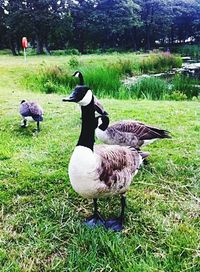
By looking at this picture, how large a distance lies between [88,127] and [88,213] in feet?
2.89

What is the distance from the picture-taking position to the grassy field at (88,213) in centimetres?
264

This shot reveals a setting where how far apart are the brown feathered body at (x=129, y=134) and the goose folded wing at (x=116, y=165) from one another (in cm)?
74

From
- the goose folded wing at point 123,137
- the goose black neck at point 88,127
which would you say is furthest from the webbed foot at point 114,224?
the goose folded wing at point 123,137

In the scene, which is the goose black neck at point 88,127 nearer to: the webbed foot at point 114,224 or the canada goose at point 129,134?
the webbed foot at point 114,224

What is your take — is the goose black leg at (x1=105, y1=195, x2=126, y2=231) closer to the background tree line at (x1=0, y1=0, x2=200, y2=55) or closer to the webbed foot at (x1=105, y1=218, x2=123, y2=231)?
the webbed foot at (x1=105, y1=218, x2=123, y2=231)

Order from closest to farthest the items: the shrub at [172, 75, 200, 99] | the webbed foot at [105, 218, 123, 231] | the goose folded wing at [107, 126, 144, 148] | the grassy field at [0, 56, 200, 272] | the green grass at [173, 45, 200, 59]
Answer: the grassy field at [0, 56, 200, 272]
the webbed foot at [105, 218, 123, 231]
the goose folded wing at [107, 126, 144, 148]
the shrub at [172, 75, 200, 99]
the green grass at [173, 45, 200, 59]

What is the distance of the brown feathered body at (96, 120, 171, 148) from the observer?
157 inches

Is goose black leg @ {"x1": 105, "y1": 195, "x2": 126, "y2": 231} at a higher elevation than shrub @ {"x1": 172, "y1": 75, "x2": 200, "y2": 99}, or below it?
below

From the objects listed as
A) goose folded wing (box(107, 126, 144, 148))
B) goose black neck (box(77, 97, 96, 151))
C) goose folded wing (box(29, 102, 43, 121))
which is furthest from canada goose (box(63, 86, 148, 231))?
goose folded wing (box(29, 102, 43, 121))

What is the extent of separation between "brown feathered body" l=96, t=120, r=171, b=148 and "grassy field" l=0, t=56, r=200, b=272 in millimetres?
369

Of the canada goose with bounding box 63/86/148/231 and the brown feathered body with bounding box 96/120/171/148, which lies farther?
the brown feathered body with bounding box 96/120/171/148

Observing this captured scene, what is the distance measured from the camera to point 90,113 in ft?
9.26

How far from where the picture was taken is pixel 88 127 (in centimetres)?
285

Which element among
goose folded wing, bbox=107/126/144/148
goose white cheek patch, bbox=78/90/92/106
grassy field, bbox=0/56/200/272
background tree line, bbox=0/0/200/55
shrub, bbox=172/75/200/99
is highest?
background tree line, bbox=0/0/200/55
